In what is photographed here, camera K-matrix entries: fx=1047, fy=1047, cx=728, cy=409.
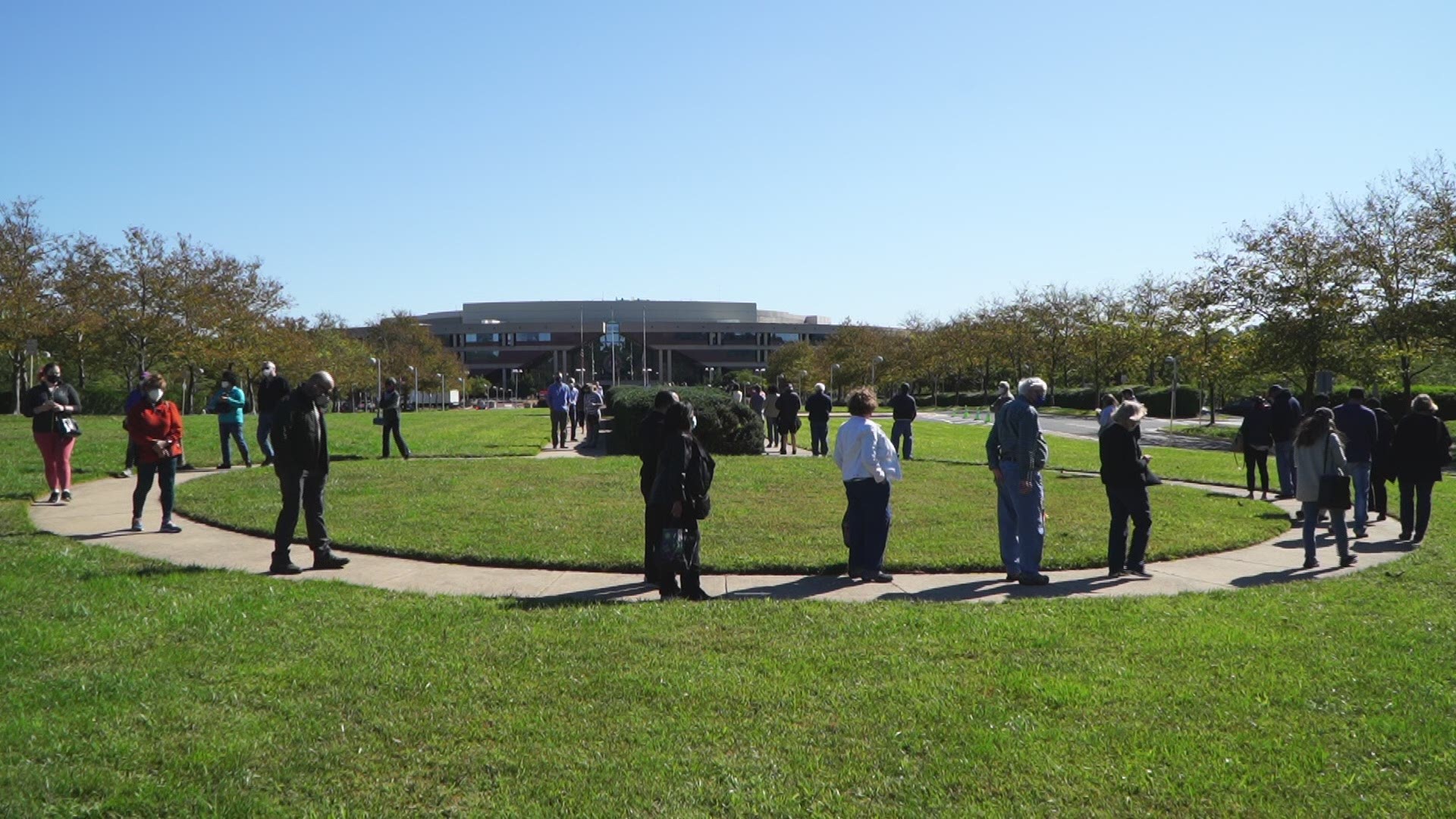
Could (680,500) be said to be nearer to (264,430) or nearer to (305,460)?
(305,460)

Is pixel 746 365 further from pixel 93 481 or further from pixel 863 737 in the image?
pixel 863 737

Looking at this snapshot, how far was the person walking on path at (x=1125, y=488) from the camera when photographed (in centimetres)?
888

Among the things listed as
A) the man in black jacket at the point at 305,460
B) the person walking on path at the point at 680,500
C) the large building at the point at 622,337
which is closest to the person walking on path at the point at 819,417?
the man in black jacket at the point at 305,460

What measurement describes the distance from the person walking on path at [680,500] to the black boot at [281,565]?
3159 mm

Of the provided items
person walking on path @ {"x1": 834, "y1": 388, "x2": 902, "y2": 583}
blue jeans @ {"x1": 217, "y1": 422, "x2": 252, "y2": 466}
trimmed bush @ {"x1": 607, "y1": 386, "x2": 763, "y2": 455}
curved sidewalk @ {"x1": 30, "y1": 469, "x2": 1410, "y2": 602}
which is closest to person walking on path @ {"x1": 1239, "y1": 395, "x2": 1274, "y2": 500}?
curved sidewalk @ {"x1": 30, "y1": 469, "x2": 1410, "y2": 602}

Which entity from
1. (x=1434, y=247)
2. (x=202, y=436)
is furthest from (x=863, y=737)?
(x=1434, y=247)

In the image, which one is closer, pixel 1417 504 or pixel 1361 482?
→ pixel 1417 504

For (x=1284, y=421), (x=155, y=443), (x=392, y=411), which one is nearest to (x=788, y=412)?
(x=392, y=411)

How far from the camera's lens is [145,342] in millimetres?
48188

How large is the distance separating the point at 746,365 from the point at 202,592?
137 metres

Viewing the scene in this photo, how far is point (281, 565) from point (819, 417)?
14925mm

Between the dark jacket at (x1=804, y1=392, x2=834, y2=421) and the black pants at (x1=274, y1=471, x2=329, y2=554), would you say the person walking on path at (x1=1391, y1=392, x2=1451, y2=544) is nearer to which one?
the black pants at (x1=274, y1=471, x2=329, y2=554)

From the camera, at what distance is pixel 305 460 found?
884 cm

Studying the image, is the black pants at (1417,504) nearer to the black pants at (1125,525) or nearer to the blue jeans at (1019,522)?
the black pants at (1125,525)
